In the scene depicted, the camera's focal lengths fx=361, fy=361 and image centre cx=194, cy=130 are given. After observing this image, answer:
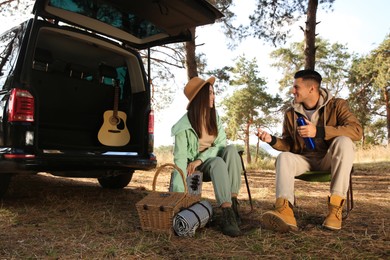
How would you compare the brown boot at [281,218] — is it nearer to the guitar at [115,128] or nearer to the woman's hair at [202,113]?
the woman's hair at [202,113]

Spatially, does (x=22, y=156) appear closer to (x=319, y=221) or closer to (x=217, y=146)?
(x=217, y=146)

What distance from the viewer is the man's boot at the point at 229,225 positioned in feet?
8.57

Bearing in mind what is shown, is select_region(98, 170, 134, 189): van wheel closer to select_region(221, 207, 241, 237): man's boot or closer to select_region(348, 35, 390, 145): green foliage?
select_region(221, 207, 241, 237): man's boot

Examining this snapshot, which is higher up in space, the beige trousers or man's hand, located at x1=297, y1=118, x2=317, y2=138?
man's hand, located at x1=297, y1=118, x2=317, y2=138

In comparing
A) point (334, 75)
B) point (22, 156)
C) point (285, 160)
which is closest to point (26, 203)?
point (22, 156)

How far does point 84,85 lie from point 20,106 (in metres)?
1.43

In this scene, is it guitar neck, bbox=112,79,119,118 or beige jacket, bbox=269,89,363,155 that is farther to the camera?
guitar neck, bbox=112,79,119,118

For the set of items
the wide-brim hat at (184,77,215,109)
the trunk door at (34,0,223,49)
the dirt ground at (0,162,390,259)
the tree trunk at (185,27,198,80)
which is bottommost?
the dirt ground at (0,162,390,259)

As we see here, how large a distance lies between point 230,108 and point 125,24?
2564 cm

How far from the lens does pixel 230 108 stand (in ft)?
96.0

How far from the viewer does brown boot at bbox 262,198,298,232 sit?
2.63 metres

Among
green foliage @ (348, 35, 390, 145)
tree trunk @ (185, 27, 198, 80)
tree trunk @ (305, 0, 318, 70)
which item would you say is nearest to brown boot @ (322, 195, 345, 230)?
tree trunk @ (305, 0, 318, 70)

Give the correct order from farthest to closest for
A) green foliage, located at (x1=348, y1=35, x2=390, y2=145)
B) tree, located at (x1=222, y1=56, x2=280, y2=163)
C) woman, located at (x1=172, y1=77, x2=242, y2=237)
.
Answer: tree, located at (x1=222, y1=56, x2=280, y2=163) < green foliage, located at (x1=348, y1=35, x2=390, y2=145) < woman, located at (x1=172, y1=77, x2=242, y2=237)

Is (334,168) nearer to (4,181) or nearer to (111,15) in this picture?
(111,15)
